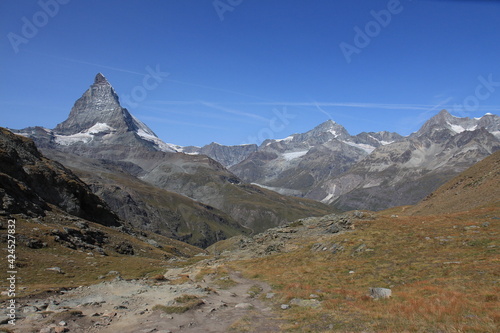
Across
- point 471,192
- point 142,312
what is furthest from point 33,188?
point 471,192

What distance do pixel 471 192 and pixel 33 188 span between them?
109817 mm

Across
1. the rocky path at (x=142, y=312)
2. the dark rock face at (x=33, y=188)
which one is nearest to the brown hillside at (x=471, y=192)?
the rocky path at (x=142, y=312)

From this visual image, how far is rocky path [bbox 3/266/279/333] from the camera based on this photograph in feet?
65.6

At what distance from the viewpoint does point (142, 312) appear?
75.2 feet

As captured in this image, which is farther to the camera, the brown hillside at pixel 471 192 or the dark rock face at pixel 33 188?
the brown hillside at pixel 471 192

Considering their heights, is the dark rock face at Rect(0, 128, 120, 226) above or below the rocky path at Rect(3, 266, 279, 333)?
above

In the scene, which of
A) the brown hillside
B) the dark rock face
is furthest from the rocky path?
the brown hillside

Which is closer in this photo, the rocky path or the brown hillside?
the rocky path

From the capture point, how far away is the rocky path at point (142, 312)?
1998cm

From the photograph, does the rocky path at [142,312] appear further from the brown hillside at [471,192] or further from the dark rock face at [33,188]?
the brown hillside at [471,192]

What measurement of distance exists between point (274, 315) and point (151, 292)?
41.6 ft

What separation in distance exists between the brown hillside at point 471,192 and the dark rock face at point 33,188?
9089 centimetres

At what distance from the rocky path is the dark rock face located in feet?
123

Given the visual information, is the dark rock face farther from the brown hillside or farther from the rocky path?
the brown hillside
